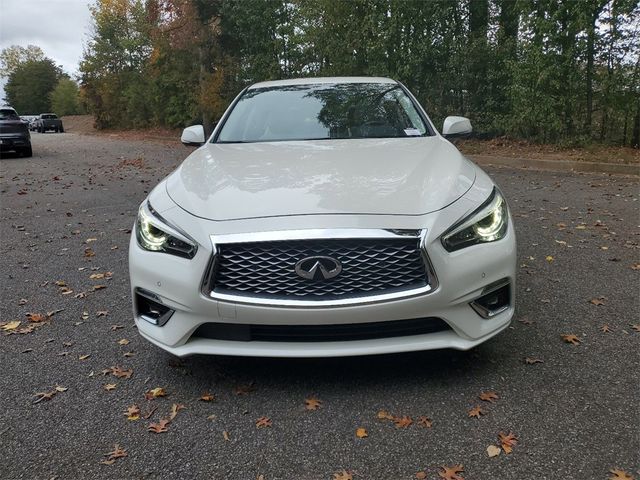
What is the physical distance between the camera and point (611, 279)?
4.19 metres

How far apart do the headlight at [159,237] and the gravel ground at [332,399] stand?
71 cm

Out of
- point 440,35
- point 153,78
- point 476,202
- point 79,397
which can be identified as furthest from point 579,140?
point 153,78

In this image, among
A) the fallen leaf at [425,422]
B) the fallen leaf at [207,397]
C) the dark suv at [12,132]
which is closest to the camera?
the fallen leaf at [425,422]

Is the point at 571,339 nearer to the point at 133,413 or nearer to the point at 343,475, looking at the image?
the point at 343,475

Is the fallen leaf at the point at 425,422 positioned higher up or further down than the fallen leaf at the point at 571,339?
higher up

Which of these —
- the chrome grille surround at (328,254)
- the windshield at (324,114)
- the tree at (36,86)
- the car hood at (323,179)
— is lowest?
the chrome grille surround at (328,254)

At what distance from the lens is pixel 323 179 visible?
281 centimetres

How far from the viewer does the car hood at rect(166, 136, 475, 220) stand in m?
2.55

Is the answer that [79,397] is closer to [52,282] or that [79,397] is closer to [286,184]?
[286,184]

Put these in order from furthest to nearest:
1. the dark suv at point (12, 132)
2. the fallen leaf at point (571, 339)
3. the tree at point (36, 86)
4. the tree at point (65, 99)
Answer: the tree at point (36, 86) → the tree at point (65, 99) → the dark suv at point (12, 132) → the fallen leaf at point (571, 339)

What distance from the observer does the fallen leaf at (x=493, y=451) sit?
2.17 m

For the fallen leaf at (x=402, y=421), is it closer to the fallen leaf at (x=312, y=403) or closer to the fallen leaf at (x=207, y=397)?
the fallen leaf at (x=312, y=403)

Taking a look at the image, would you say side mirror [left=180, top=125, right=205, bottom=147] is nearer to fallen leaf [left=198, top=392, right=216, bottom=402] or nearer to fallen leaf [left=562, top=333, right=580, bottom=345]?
fallen leaf [left=198, top=392, right=216, bottom=402]

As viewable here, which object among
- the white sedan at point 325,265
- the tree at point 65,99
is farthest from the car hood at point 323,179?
the tree at point 65,99
